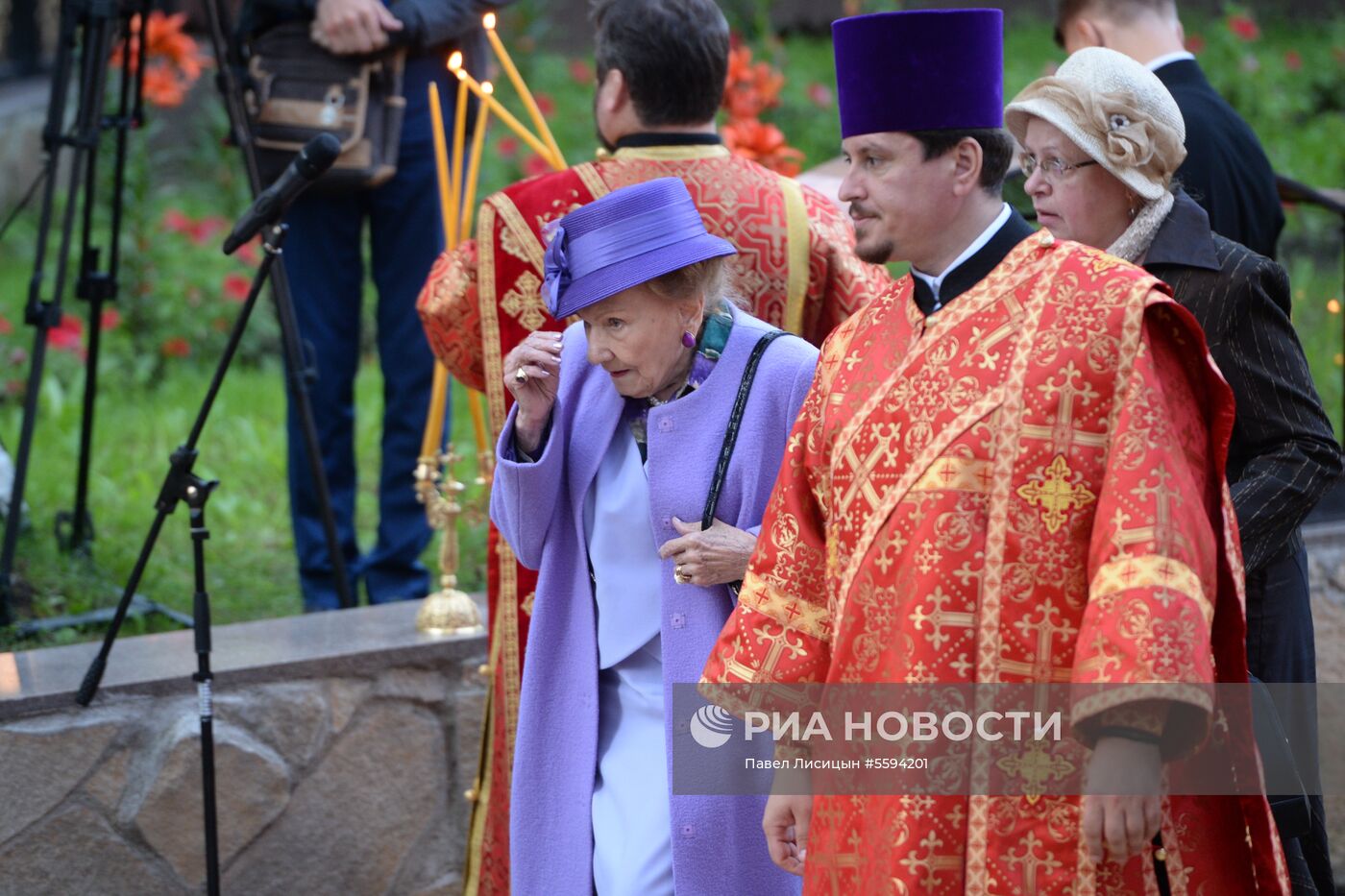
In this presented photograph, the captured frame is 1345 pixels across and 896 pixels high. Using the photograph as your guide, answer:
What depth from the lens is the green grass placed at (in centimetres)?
495

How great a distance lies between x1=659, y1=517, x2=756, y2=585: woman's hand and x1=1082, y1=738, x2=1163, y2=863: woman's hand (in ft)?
2.61

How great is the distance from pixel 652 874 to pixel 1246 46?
996 centimetres

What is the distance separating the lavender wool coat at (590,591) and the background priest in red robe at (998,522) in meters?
0.38

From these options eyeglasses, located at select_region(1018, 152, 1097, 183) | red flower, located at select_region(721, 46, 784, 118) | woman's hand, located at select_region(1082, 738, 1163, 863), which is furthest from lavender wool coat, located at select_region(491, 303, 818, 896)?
red flower, located at select_region(721, 46, 784, 118)

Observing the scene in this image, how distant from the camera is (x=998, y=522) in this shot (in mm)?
2064

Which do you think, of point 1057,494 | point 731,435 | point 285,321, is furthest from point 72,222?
point 1057,494

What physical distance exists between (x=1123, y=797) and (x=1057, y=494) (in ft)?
1.20

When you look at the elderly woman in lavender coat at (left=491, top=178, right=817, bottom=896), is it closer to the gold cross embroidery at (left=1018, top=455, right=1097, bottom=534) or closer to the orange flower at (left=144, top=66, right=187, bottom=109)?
the gold cross embroidery at (left=1018, top=455, right=1097, bottom=534)

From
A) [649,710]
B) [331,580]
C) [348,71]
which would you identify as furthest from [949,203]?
[331,580]

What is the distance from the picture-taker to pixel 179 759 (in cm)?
382

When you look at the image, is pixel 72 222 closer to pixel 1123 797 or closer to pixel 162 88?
pixel 162 88

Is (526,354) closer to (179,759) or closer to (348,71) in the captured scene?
(179,759)

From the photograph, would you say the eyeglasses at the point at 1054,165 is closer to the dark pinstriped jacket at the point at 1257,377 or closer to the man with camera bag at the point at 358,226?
the dark pinstriped jacket at the point at 1257,377

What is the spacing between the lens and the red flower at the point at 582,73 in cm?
936
